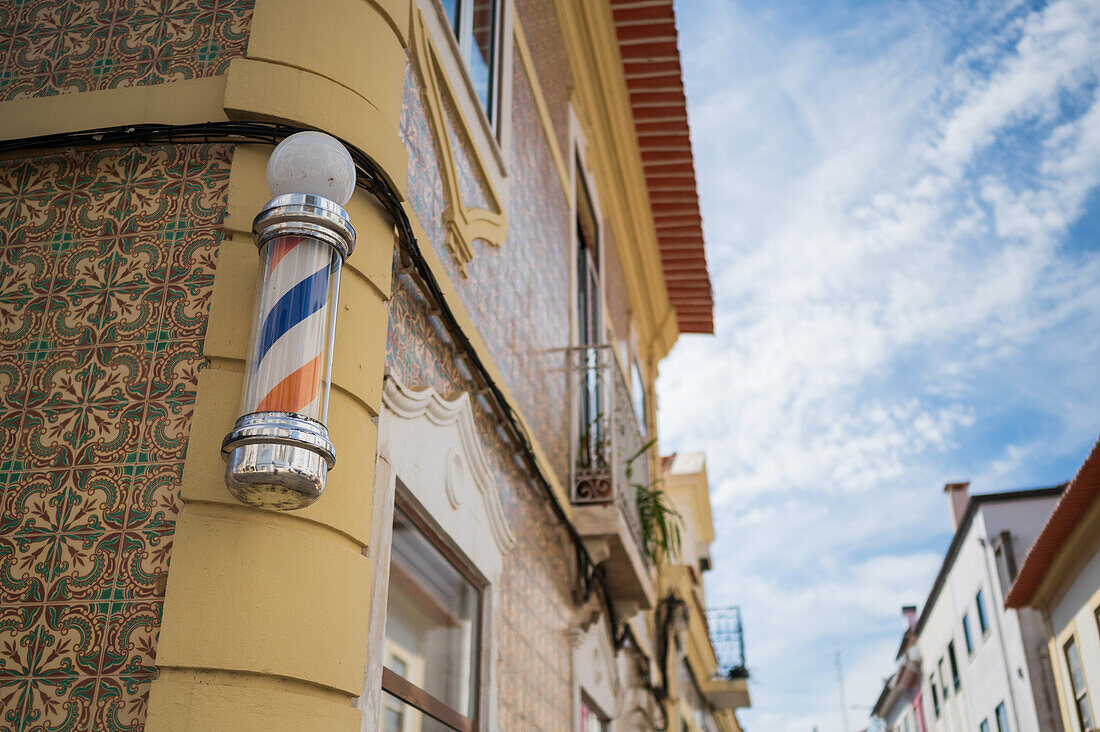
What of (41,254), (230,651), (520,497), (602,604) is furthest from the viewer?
(602,604)

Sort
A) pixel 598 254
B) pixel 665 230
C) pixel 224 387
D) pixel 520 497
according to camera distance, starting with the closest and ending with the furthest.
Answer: pixel 224 387 → pixel 520 497 → pixel 598 254 → pixel 665 230

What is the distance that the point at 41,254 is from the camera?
3154 mm

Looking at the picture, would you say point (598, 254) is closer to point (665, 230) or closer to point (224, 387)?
point (665, 230)

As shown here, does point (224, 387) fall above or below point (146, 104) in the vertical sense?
below

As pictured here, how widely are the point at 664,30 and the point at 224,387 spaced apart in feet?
26.0

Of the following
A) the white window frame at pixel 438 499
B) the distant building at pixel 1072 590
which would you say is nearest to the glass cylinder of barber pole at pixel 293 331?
the white window frame at pixel 438 499

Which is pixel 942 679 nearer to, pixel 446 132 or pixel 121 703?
pixel 446 132

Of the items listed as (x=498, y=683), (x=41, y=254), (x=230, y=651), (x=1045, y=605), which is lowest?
(x=230, y=651)

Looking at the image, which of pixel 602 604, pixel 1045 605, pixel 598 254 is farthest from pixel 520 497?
pixel 1045 605

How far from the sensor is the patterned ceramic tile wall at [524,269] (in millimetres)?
4332

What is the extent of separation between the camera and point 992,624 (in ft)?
75.2

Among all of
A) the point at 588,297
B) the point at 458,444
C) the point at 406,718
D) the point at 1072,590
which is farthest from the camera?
the point at 1072,590

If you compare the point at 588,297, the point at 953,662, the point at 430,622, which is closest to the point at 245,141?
the point at 430,622

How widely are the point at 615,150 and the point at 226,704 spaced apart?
8488 mm
